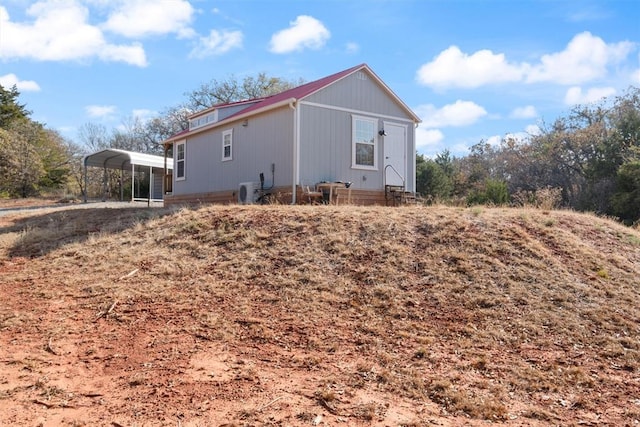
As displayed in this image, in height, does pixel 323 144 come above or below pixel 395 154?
above

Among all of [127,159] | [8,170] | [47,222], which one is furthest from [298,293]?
[8,170]

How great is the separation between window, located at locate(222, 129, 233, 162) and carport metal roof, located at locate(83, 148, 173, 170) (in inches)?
328

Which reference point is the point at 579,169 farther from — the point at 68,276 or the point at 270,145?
the point at 68,276

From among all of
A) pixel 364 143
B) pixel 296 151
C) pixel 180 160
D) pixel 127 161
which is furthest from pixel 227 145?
pixel 127 161

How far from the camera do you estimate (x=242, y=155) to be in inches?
563

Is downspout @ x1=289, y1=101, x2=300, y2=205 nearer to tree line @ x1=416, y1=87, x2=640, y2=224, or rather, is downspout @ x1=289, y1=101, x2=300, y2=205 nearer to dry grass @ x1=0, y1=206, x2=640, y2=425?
dry grass @ x1=0, y1=206, x2=640, y2=425

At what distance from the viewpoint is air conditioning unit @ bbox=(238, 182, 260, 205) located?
13336mm

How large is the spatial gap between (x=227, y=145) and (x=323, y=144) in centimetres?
375

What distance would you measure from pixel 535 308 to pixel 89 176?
99.7 ft

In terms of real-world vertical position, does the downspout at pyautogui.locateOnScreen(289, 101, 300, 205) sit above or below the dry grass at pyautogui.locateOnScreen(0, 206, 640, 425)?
above

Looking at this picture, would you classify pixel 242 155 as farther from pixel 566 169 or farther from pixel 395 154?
pixel 566 169

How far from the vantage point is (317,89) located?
1259 centimetres

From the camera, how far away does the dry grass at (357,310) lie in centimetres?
418

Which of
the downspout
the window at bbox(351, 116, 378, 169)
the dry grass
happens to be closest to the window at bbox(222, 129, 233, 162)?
the downspout
